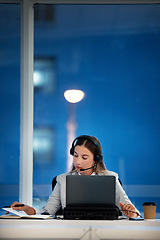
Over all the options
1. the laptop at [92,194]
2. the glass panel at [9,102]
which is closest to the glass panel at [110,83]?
the glass panel at [9,102]

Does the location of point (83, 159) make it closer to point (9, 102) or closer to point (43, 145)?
point (43, 145)

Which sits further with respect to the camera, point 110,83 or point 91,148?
point 110,83

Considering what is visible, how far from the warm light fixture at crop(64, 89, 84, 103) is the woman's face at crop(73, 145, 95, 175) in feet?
3.80

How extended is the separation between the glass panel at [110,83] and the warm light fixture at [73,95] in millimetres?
46

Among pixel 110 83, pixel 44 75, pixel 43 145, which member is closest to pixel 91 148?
pixel 43 145

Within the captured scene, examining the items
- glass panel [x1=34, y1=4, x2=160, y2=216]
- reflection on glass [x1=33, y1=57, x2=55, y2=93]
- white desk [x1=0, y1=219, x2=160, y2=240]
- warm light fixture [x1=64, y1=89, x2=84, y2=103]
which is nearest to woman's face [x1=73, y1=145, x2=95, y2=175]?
glass panel [x1=34, y1=4, x2=160, y2=216]

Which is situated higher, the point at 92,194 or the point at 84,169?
the point at 84,169

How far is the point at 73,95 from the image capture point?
158 inches

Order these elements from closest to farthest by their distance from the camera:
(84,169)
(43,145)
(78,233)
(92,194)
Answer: (78,233) → (92,194) → (84,169) → (43,145)

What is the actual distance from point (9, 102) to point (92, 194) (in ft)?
7.13

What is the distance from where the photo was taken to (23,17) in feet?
13.0

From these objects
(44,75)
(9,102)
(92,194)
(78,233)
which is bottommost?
(78,233)

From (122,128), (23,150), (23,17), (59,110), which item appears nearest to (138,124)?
(122,128)

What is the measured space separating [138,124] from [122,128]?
0.58 ft
